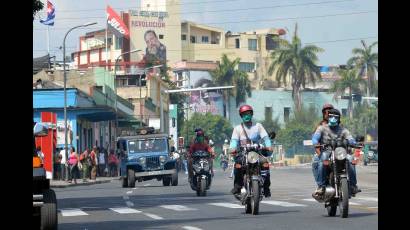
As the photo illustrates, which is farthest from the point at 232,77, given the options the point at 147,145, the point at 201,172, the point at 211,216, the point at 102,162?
the point at 211,216

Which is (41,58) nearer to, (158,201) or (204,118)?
(204,118)

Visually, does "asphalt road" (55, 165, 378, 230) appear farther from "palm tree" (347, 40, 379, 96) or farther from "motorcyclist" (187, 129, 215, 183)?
"palm tree" (347, 40, 379, 96)

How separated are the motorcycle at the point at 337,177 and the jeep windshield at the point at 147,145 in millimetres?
24912

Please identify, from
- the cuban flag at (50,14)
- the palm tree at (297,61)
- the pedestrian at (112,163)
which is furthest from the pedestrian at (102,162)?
the palm tree at (297,61)

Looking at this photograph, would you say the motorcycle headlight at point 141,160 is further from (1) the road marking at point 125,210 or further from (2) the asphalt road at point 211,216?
(1) the road marking at point 125,210

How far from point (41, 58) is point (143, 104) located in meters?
15.8

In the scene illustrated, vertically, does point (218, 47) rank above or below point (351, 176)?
above

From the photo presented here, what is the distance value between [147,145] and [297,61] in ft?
278

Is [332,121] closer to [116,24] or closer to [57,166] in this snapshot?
[57,166]

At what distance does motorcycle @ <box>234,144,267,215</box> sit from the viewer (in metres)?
18.7

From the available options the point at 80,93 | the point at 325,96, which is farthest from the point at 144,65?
the point at 80,93

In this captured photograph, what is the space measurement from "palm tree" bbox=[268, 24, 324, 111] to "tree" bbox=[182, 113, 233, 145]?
9.96m

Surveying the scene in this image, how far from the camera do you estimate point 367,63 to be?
128250mm
